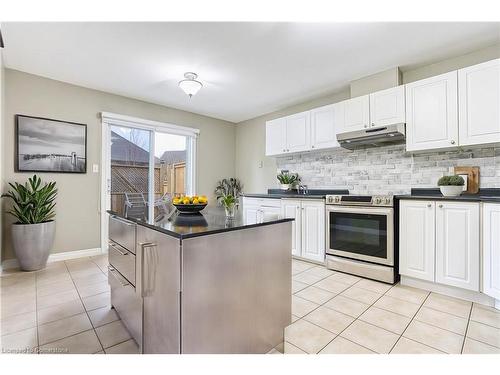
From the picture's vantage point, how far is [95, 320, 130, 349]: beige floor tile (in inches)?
63.4

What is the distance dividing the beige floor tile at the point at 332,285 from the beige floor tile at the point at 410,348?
830 millimetres

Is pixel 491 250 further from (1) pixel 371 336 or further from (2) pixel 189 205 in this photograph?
(2) pixel 189 205

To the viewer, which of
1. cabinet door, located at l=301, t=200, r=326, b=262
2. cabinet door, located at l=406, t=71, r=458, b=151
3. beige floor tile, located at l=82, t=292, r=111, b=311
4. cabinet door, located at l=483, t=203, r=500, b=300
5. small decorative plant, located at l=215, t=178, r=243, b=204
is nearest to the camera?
cabinet door, located at l=483, t=203, r=500, b=300

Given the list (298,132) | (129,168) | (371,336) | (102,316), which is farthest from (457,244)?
(129,168)

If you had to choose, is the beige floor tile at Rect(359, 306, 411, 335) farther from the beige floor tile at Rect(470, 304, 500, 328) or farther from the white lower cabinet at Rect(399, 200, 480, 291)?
the white lower cabinet at Rect(399, 200, 480, 291)

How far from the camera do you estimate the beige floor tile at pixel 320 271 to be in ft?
9.55

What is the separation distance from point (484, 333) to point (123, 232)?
259 cm

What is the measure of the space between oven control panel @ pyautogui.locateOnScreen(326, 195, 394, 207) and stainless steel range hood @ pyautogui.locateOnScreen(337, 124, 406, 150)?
0.76 meters

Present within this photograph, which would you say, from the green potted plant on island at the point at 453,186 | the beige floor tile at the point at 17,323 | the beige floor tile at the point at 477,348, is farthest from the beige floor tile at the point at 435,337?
the beige floor tile at the point at 17,323

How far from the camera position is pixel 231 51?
2621 mm

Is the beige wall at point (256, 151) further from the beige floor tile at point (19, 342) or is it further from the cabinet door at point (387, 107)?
the beige floor tile at point (19, 342)

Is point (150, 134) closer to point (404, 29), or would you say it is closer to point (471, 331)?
point (404, 29)

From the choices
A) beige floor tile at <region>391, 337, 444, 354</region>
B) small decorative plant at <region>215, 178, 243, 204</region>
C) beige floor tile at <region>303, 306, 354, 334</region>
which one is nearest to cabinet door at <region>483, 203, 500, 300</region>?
beige floor tile at <region>391, 337, 444, 354</region>

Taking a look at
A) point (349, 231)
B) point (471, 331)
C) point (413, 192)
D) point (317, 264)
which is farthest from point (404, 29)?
point (317, 264)
